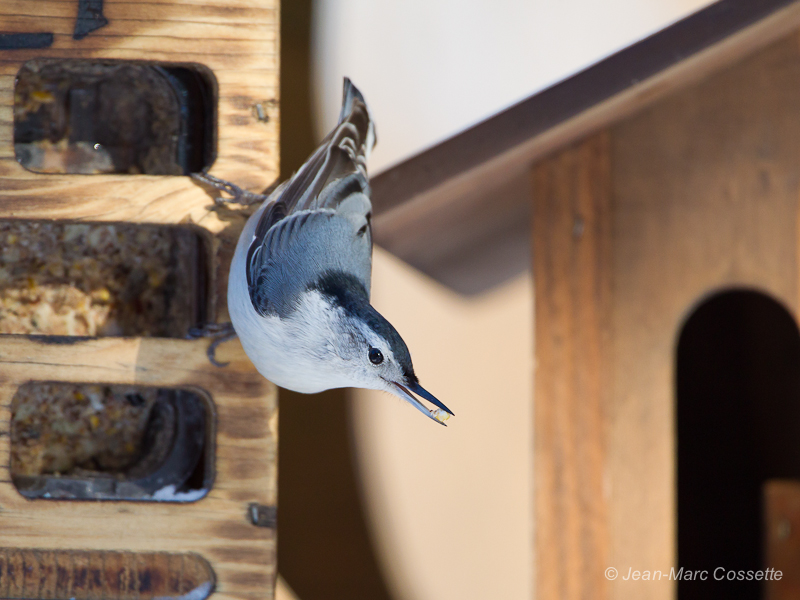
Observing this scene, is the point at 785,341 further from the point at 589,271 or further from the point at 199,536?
the point at 199,536

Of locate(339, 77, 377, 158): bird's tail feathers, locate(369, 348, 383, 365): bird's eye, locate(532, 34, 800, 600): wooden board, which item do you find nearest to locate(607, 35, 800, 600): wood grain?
locate(532, 34, 800, 600): wooden board

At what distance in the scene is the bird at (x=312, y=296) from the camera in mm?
612

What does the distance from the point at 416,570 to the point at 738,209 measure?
99cm

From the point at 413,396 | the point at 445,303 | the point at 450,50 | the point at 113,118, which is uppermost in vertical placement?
the point at 450,50

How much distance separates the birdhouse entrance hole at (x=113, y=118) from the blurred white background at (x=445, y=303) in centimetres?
67

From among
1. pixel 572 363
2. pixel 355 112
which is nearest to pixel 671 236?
pixel 572 363

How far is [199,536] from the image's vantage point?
69 centimetres

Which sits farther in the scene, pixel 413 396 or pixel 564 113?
pixel 564 113

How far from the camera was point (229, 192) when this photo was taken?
0.70m

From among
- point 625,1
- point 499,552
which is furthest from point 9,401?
point 625,1

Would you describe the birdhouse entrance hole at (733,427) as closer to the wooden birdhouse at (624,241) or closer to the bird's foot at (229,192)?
the wooden birdhouse at (624,241)

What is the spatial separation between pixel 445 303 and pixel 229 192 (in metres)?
0.88

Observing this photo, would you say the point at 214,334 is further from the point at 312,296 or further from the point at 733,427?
the point at 733,427

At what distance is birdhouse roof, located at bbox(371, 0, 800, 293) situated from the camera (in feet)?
2.51
